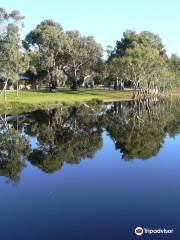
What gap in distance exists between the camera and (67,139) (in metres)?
42.6

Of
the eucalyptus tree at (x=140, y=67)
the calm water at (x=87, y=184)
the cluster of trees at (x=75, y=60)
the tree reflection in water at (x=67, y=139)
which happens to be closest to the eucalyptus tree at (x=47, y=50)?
the cluster of trees at (x=75, y=60)

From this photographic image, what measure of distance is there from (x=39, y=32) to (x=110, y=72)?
26404mm

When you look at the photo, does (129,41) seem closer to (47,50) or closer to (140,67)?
(140,67)

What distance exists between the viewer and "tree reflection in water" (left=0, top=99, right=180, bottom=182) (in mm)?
32287

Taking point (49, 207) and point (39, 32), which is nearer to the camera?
point (49, 207)

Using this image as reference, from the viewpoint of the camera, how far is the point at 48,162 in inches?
1238

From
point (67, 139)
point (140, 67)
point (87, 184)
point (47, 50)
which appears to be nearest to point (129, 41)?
point (140, 67)

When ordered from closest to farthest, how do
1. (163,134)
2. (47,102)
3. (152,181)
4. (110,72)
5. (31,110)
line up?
(152,181), (163,134), (31,110), (47,102), (110,72)

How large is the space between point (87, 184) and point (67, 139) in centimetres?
1777

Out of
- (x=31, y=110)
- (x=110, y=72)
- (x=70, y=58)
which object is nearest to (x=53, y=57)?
(x=70, y=58)

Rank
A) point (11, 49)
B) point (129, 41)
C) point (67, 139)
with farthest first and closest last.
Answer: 1. point (129, 41)
2. point (11, 49)
3. point (67, 139)

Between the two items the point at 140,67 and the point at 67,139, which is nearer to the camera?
the point at 67,139

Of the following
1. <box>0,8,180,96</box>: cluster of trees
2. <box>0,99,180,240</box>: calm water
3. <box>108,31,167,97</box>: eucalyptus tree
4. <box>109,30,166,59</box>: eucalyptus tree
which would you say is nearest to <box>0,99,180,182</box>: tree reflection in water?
<box>0,99,180,240</box>: calm water

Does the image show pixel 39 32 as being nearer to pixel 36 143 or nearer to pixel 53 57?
pixel 53 57
